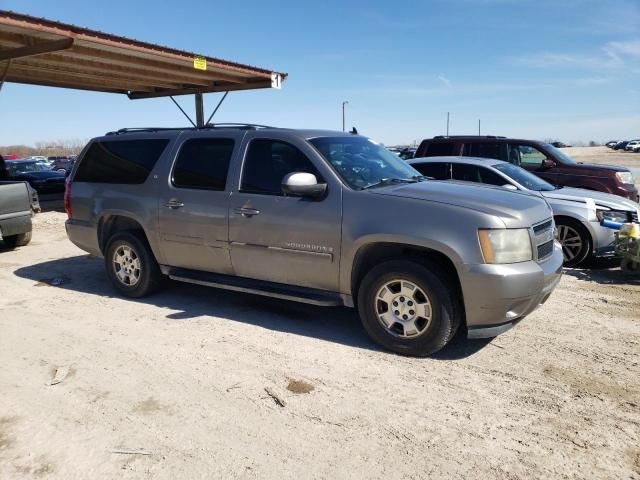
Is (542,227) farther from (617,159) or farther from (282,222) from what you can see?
(617,159)

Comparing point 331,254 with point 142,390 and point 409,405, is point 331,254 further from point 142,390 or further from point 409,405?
point 142,390

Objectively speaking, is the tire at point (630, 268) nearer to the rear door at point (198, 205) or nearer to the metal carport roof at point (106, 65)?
the rear door at point (198, 205)

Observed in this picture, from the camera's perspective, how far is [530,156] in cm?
995

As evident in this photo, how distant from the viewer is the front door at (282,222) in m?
4.40

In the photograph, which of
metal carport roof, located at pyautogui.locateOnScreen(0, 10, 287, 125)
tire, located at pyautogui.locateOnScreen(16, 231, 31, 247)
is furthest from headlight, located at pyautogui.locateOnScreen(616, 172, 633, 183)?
tire, located at pyautogui.locateOnScreen(16, 231, 31, 247)

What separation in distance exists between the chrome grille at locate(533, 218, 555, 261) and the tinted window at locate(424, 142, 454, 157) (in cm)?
622

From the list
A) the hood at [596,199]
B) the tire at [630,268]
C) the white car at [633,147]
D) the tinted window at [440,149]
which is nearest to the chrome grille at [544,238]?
the tire at [630,268]

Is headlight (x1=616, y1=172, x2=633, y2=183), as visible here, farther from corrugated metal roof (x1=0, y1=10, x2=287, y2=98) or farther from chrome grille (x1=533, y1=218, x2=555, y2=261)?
corrugated metal roof (x1=0, y1=10, x2=287, y2=98)

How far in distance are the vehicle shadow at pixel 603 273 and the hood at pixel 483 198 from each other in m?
2.62

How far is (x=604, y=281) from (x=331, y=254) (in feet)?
13.4

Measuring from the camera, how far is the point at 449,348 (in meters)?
4.31

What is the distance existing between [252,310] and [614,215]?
5.35 m

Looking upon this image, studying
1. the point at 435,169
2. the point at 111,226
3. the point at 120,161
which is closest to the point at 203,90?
the point at 435,169

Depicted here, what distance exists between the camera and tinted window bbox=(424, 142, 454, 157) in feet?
34.4
